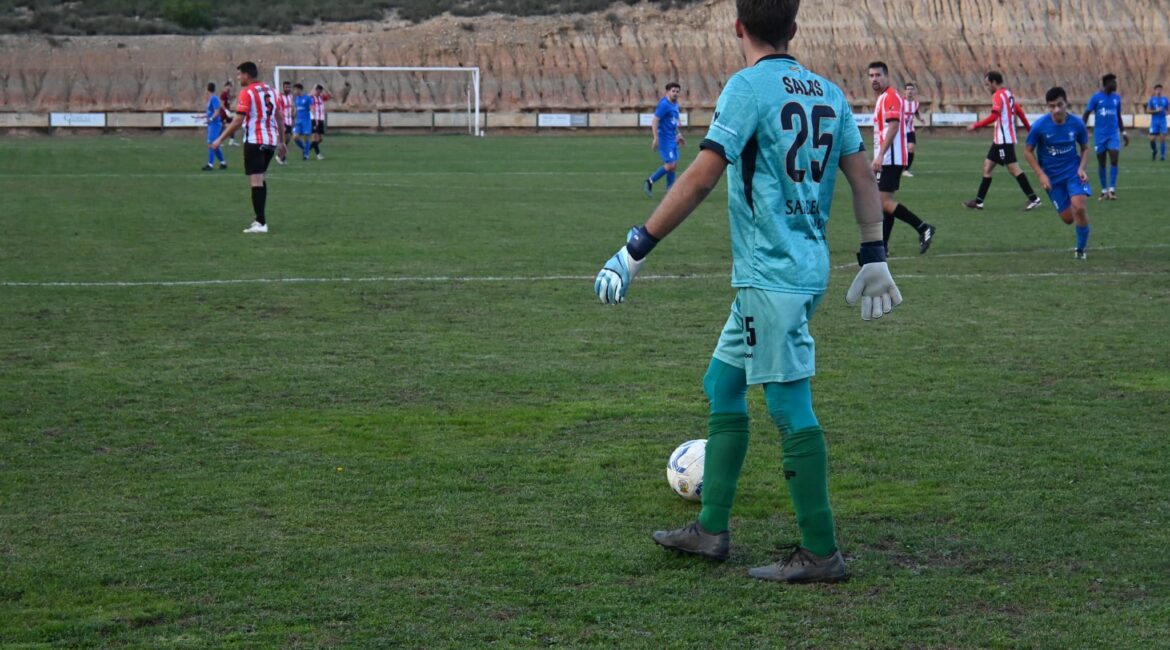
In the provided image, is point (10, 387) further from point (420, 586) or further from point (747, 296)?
point (747, 296)

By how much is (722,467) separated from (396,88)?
56.7 metres

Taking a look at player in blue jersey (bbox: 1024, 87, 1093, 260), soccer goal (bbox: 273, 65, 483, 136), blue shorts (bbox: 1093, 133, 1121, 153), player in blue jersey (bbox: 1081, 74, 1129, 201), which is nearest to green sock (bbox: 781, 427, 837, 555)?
player in blue jersey (bbox: 1024, 87, 1093, 260)

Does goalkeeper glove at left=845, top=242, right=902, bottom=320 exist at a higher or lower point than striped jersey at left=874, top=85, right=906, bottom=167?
lower

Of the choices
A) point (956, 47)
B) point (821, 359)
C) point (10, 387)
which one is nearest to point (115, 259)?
point (10, 387)

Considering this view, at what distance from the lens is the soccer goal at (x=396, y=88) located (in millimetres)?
58594

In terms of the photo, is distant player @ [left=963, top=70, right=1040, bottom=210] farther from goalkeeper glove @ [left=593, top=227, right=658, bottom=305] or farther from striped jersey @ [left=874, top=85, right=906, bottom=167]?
goalkeeper glove @ [left=593, top=227, right=658, bottom=305]

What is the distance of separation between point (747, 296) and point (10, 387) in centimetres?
513

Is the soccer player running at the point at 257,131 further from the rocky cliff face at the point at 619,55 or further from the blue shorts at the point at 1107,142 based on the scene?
the rocky cliff face at the point at 619,55

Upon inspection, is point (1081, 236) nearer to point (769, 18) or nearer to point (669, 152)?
point (669, 152)

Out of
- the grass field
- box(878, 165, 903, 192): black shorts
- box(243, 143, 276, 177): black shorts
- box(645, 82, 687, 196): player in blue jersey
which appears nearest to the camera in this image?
the grass field

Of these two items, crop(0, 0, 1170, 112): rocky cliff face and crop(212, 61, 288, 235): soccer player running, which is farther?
crop(0, 0, 1170, 112): rocky cliff face

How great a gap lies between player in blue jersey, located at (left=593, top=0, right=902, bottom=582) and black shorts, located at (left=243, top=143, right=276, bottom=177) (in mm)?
13487

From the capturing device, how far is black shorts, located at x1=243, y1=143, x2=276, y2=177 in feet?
57.5

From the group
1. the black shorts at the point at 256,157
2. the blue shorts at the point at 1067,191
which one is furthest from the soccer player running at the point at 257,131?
the blue shorts at the point at 1067,191
